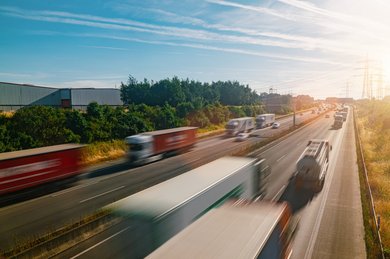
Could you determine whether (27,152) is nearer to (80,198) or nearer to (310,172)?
(80,198)

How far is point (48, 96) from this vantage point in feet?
274

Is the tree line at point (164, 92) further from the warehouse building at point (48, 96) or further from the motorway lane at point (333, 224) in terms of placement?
the motorway lane at point (333, 224)

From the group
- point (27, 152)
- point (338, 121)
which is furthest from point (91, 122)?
point (338, 121)

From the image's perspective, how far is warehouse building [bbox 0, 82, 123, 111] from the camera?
223 ft

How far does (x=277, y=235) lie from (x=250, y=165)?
29.9ft

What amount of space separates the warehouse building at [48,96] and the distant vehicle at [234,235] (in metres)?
67.8

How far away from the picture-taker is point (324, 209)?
64.5ft

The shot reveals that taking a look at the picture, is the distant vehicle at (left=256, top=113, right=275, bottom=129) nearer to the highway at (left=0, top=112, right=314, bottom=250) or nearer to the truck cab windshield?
the highway at (left=0, top=112, right=314, bottom=250)

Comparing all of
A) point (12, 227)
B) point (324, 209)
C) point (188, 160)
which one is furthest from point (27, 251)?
point (188, 160)

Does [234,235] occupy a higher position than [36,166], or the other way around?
[234,235]

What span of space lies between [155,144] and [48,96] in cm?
6300

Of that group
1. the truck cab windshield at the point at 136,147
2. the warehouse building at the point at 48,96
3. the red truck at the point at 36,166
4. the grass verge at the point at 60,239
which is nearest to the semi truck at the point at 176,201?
the grass verge at the point at 60,239

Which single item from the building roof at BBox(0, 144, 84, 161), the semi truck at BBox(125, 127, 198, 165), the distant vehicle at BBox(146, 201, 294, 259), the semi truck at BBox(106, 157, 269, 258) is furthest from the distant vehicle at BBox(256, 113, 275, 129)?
the distant vehicle at BBox(146, 201, 294, 259)

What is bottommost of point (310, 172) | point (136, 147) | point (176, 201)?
point (310, 172)
